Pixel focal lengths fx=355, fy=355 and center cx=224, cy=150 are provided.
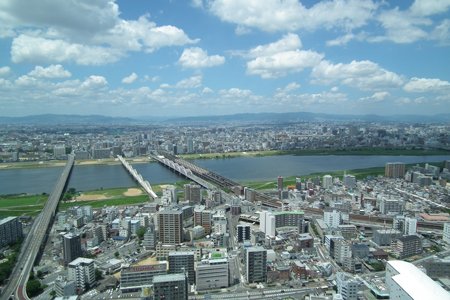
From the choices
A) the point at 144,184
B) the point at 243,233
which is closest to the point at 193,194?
the point at 144,184

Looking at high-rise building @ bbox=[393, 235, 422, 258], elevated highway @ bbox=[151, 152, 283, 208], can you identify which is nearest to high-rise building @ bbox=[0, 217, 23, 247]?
elevated highway @ bbox=[151, 152, 283, 208]

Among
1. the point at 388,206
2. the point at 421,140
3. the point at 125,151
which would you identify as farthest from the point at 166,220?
the point at 421,140

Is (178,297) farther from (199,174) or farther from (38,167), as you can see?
(38,167)

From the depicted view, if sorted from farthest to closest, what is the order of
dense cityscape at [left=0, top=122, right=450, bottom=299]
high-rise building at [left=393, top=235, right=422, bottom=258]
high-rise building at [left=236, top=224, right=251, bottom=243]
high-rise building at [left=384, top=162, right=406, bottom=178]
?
high-rise building at [left=384, top=162, right=406, bottom=178] < high-rise building at [left=236, top=224, right=251, bottom=243] < high-rise building at [left=393, top=235, right=422, bottom=258] < dense cityscape at [left=0, top=122, right=450, bottom=299]

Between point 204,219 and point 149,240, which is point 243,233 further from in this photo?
point 149,240

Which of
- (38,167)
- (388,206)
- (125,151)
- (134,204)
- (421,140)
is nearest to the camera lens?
(388,206)

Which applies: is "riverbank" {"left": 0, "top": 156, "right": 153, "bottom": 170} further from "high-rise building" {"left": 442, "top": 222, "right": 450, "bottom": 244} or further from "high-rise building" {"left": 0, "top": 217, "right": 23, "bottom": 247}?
"high-rise building" {"left": 442, "top": 222, "right": 450, "bottom": 244}

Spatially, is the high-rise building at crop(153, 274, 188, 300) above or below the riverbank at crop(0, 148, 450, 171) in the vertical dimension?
above
